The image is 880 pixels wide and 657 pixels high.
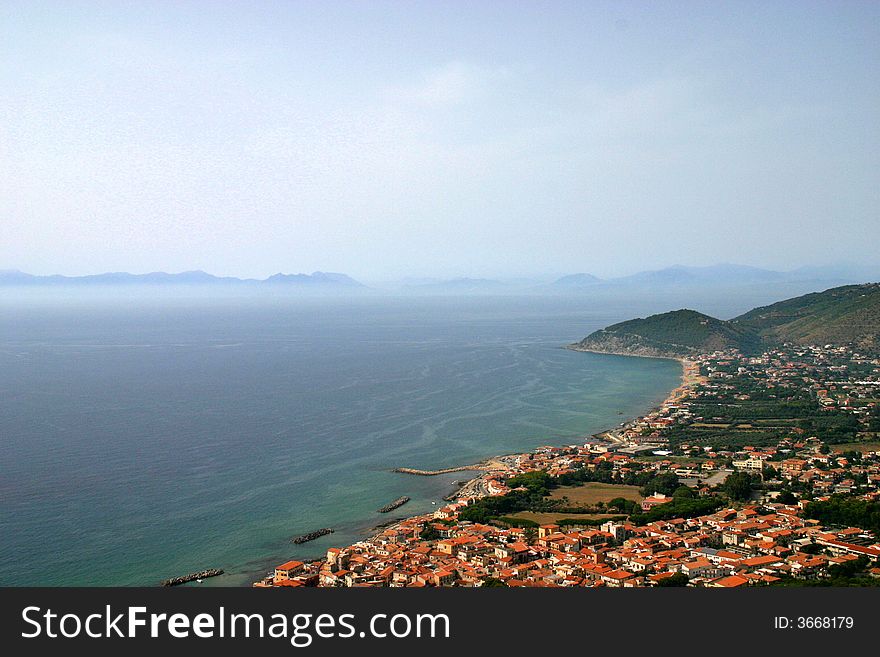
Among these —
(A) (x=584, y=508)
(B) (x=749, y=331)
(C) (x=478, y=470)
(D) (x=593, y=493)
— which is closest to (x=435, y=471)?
(C) (x=478, y=470)

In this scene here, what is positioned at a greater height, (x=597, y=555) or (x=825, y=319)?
(x=825, y=319)

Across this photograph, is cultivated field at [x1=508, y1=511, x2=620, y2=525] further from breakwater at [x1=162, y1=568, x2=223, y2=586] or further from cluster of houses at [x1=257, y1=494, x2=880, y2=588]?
breakwater at [x1=162, y1=568, x2=223, y2=586]

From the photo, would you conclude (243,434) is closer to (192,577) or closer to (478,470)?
(478,470)

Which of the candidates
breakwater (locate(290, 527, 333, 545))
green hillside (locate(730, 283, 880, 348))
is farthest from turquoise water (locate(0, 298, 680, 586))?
green hillside (locate(730, 283, 880, 348))

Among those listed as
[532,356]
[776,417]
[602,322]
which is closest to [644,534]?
[776,417]

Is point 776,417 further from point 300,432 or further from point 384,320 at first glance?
point 384,320

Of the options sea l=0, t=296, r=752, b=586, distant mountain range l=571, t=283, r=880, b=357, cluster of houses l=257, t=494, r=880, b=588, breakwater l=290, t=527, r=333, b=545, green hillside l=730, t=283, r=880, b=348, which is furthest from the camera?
distant mountain range l=571, t=283, r=880, b=357
